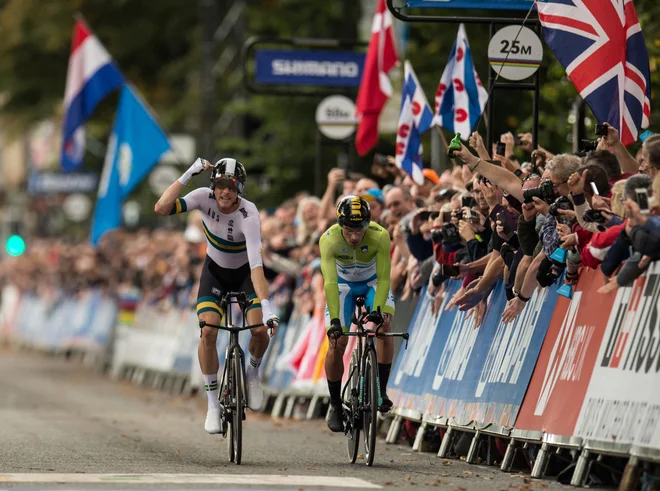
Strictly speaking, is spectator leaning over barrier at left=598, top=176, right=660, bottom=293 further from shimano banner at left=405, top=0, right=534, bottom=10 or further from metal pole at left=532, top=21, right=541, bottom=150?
shimano banner at left=405, top=0, right=534, bottom=10

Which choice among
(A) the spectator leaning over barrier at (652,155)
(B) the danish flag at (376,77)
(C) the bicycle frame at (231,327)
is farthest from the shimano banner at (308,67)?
(A) the spectator leaning over barrier at (652,155)

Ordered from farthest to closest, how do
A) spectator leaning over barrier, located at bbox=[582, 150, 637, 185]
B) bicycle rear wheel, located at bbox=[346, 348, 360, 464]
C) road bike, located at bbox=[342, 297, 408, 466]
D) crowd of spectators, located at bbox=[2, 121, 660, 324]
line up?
bicycle rear wheel, located at bbox=[346, 348, 360, 464] → road bike, located at bbox=[342, 297, 408, 466] → spectator leaning over barrier, located at bbox=[582, 150, 637, 185] → crowd of spectators, located at bbox=[2, 121, 660, 324]

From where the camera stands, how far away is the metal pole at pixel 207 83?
2945cm

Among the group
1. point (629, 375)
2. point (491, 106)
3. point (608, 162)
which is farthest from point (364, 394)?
point (491, 106)

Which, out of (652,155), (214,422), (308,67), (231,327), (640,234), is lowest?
(214,422)

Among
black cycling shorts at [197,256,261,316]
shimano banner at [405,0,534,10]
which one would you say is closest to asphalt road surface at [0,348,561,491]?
black cycling shorts at [197,256,261,316]

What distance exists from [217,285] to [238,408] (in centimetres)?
114

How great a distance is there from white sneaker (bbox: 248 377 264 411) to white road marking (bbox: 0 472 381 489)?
63.1 inches

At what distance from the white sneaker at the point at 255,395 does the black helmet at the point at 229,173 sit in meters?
1.49

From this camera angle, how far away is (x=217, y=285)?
13484mm

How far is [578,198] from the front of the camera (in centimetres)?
1145

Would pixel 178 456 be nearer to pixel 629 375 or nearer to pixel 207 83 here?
pixel 629 375

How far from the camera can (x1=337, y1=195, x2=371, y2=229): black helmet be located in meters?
12.8

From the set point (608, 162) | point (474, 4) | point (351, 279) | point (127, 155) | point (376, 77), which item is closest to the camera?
point (608, 162)
